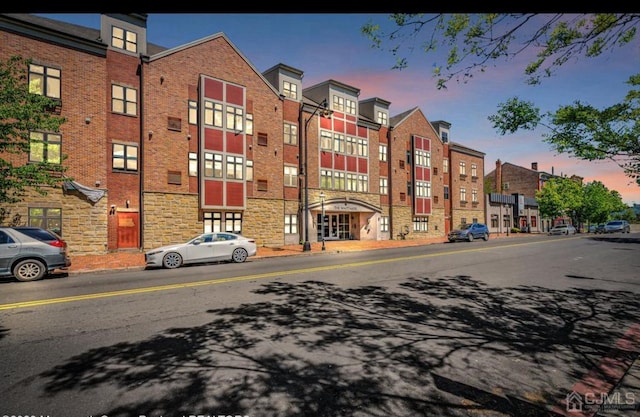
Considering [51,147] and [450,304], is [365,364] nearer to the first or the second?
[450,304]

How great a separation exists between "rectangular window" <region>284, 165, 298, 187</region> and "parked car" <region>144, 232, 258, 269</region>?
11.2 meters

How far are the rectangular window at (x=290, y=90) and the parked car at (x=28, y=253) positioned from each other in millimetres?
20107

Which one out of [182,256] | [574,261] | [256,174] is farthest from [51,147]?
[574,261]

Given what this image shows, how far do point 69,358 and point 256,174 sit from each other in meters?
20.3

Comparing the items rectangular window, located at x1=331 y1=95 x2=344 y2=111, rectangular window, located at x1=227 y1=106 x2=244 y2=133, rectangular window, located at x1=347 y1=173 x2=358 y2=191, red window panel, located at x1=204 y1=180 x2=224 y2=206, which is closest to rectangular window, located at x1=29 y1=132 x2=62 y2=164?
red window panel, located at x1=204 y1=180 x2=224 y2=206

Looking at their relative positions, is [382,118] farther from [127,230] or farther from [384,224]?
[127,230]

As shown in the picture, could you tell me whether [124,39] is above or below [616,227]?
above

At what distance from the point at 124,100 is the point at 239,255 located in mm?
12227

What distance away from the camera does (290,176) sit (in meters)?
26.6

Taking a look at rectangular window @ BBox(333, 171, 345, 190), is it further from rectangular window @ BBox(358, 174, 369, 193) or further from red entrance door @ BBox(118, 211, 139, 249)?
red entrance door @ BBox(118, 211, 139, 249)

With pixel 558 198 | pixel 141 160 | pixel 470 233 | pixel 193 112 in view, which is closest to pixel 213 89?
pixel 193 112

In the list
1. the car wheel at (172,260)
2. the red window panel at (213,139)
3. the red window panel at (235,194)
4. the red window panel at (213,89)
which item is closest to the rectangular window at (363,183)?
the red window panel at (235,194)
